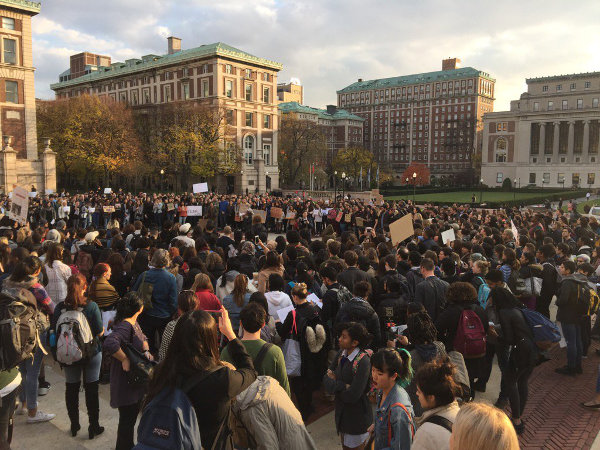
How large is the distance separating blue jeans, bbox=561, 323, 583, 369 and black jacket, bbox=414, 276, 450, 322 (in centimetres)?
263

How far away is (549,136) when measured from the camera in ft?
334

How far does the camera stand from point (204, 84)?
6288 centimetres

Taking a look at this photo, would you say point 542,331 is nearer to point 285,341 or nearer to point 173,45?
point 285,341

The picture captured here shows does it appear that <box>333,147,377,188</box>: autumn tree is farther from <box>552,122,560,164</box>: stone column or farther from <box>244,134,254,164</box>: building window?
<box>552,122,560,164</box>: stone column

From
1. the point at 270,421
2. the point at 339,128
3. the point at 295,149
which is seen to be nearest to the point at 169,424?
the point at 270,421

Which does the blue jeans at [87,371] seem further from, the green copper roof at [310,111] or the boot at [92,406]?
the green copper roof at [310,111]

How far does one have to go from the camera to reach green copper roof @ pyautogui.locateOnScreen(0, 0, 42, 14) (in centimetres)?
4216

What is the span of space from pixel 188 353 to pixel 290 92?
16492 centimetres

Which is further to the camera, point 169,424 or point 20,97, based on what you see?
point 20,97

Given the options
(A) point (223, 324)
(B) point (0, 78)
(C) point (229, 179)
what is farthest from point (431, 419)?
(C) point (229, 179)

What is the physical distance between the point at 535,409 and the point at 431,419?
16.6 feet

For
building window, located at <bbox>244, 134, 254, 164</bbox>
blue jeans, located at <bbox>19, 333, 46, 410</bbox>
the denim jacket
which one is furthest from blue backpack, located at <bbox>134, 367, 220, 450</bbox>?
building window, located at <bbox>244, 134, 254, 164</bbox>

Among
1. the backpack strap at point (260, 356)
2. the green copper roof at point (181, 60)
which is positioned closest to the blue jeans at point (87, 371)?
the backpack strap at point (260, 356)

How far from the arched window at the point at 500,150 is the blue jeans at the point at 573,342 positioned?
352 ft
